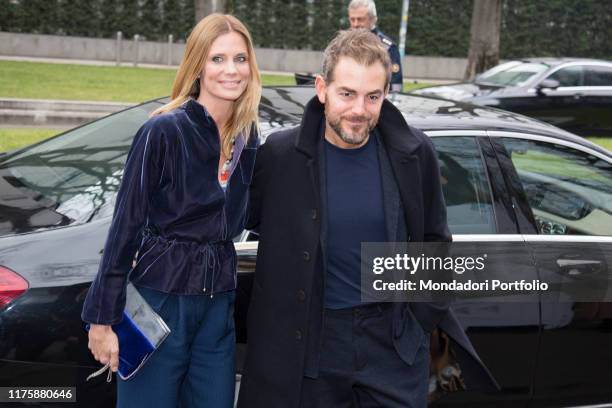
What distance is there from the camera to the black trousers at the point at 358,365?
251 centimetres

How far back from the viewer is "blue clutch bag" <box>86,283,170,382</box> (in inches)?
93.2

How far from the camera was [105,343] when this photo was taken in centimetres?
240

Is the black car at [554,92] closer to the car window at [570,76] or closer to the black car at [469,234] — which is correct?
the car window at [570,76]

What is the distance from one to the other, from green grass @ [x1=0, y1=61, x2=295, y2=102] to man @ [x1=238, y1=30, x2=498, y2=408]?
1147 cm

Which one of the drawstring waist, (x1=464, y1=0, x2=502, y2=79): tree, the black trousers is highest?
(x1=464, y1=0, x2=502, y2=79): tree

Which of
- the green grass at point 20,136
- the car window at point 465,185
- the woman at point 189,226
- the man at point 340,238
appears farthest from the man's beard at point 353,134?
the green grass at point 20,136

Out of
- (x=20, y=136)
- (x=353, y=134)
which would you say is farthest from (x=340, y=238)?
(x=20, y=136)

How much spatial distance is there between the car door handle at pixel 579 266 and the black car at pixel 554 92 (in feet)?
31.6

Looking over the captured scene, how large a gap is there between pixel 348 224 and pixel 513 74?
40.4 ft

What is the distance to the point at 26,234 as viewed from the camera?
9.74ft

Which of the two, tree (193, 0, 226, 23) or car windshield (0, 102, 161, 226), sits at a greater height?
tree (193, 0, 226, 23)

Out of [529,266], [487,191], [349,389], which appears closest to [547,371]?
[529,266]

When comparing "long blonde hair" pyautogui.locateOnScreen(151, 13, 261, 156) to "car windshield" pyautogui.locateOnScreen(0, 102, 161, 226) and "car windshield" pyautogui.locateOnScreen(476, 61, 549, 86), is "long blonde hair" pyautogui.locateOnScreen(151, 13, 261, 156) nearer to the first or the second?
"car windshield" pyautogui.locateOnScreen(0, 102, 161, 226)

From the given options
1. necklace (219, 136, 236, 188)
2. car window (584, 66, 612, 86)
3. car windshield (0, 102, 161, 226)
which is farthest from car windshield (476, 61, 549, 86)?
necklace (219, 136, 236, 188)
